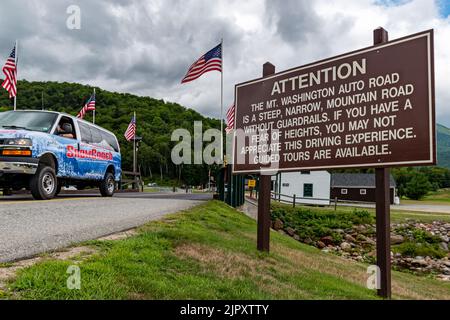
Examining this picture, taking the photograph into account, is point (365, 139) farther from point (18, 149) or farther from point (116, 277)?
point (18, 149)

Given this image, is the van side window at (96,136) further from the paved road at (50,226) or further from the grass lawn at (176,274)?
the grass lawn at (176,274)

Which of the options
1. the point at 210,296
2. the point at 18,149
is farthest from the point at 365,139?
the point at 18,149

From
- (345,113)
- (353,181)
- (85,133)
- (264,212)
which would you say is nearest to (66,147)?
(85,133)

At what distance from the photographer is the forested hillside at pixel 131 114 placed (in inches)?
1861

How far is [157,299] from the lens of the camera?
3.18m

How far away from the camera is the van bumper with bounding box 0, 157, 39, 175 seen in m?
8.79

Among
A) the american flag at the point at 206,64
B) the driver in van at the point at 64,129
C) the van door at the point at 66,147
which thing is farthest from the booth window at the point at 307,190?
the driver in van at the point at 64,129

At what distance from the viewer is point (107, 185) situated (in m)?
13.4

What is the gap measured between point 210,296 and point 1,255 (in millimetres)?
2344

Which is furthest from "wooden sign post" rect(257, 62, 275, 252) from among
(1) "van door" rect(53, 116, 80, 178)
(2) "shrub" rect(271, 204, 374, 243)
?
(2) "shrub" rect(271, 204, 374, 243)

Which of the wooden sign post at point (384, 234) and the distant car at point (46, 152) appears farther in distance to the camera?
the distant car at point (46, 152)

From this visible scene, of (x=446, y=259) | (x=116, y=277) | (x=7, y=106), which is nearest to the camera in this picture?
(x=116, y=277)

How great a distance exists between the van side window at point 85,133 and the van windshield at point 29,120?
121 cm

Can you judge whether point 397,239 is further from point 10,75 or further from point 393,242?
point 10,75
